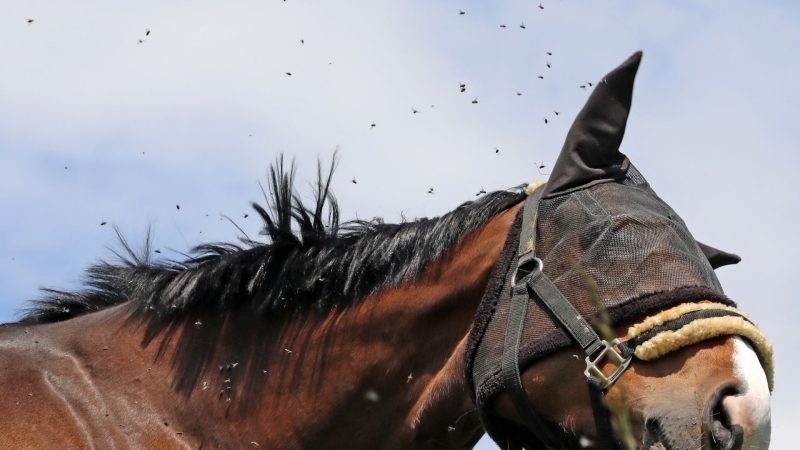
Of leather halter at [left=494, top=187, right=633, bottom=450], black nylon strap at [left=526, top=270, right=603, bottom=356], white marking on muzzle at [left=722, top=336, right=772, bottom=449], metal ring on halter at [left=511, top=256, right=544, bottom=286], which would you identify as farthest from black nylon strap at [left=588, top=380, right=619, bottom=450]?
metal ring on halter at [left=511, top=256, right=544, bottom=286]

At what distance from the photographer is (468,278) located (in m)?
6.79

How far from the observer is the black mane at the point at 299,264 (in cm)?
711

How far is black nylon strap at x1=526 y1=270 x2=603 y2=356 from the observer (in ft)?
19.8

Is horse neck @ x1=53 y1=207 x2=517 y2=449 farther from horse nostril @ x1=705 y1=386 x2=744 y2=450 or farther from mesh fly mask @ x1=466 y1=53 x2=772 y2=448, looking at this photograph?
horse nostril @ x1=705 y1=386 x2=744 y2=450

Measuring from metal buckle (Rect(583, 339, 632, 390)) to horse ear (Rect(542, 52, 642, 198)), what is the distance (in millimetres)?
1079

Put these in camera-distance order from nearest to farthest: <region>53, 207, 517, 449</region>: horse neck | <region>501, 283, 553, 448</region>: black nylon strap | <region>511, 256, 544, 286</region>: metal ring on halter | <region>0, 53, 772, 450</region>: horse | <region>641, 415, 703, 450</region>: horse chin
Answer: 1. <region>641, 415, 703, 450</region>: horse chin
2. <region>0, 53, 772, 450</region>: horse
3. <region>501, 283, 553, 448</region>: black nylon strap
4. <region>511, 256, 544, 286</region>: metal ring on halter
5. <region>53, 207, 517, 449</region>: horse neck

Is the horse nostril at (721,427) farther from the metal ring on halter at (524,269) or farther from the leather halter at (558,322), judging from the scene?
the metal ring on halter at (524,269)

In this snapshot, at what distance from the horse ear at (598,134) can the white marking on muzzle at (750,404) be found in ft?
4.67

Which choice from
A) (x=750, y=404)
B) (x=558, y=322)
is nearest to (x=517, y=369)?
(x=558, y=322)

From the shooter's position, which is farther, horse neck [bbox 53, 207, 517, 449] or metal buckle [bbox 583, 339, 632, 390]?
horse neck [bbox 53, 207, 517, 449]

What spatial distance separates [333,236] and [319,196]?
1.17ft

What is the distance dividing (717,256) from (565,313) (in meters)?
1.40

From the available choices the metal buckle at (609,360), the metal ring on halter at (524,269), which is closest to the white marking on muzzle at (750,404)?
Answer: the metal buckle at (609,360)

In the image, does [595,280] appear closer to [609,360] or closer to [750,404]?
[609,360]
